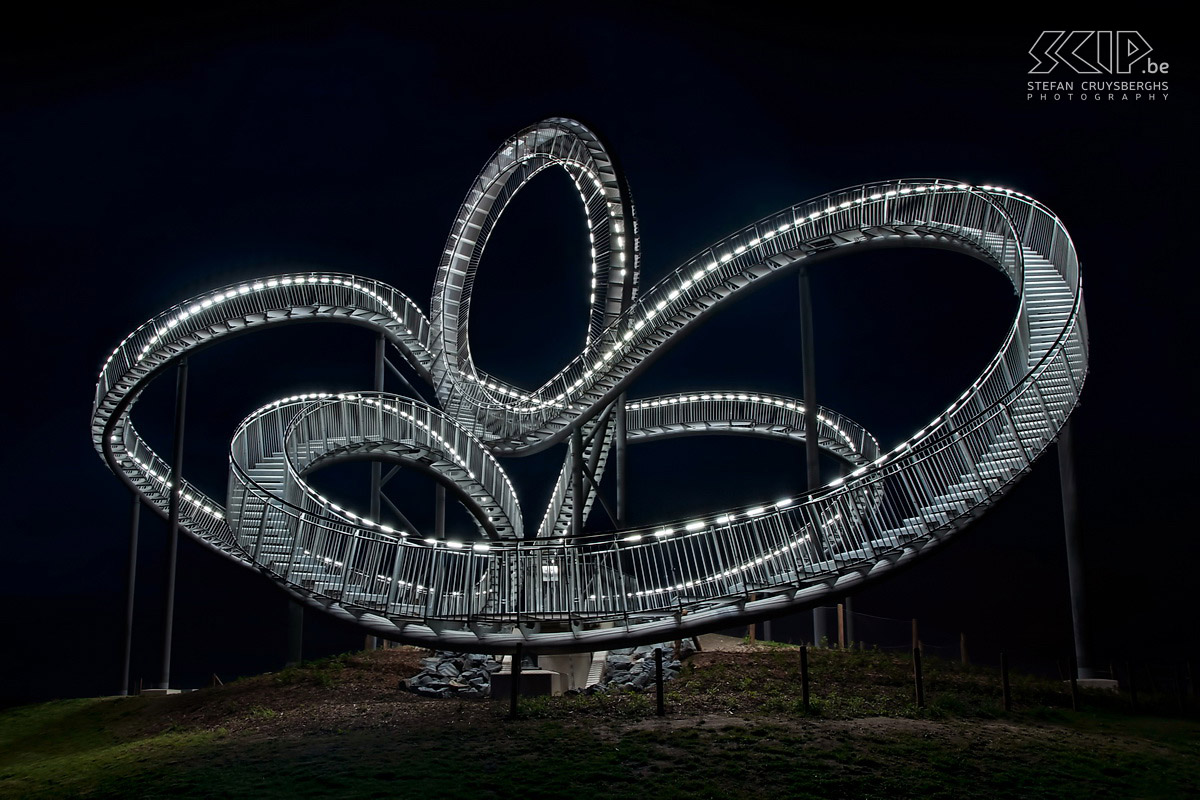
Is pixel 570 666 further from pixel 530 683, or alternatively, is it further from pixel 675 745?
pixel 675 745

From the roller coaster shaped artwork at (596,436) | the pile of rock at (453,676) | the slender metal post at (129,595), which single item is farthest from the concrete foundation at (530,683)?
the slender metal post at (129,595)

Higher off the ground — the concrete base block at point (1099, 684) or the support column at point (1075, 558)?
the support column at point (1075, 558)

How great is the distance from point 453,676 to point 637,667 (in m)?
4.09

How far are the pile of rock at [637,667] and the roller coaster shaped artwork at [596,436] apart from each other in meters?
2.22

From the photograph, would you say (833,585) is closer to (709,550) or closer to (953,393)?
(709,550)

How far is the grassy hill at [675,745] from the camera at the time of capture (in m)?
12.4

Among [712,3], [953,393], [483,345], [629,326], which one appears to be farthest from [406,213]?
[629,326]

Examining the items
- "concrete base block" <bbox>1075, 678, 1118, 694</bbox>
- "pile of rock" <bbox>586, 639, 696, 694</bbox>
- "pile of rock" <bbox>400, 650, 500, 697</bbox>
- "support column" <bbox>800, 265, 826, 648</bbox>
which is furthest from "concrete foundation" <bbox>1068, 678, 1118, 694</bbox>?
"pile of rock" <bbox>400, 650, 500, 697</bbox>

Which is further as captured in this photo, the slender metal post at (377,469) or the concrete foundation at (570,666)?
the slender metal post at (377,469)

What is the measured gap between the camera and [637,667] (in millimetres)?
21016

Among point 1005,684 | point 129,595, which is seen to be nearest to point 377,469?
point 129,595

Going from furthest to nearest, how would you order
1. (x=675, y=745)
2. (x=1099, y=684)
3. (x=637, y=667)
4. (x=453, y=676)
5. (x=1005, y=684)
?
(x=453, y=676) → (x=637, y=667) → (x=1099, y=684) → (x=1005, y=684) → (x=675, y=745)

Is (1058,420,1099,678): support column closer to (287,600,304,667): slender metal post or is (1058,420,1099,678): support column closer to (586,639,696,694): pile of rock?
(586,639,696,694): pile of rock

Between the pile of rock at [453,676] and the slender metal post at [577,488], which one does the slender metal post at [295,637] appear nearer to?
the pile of rock at [453,676]
